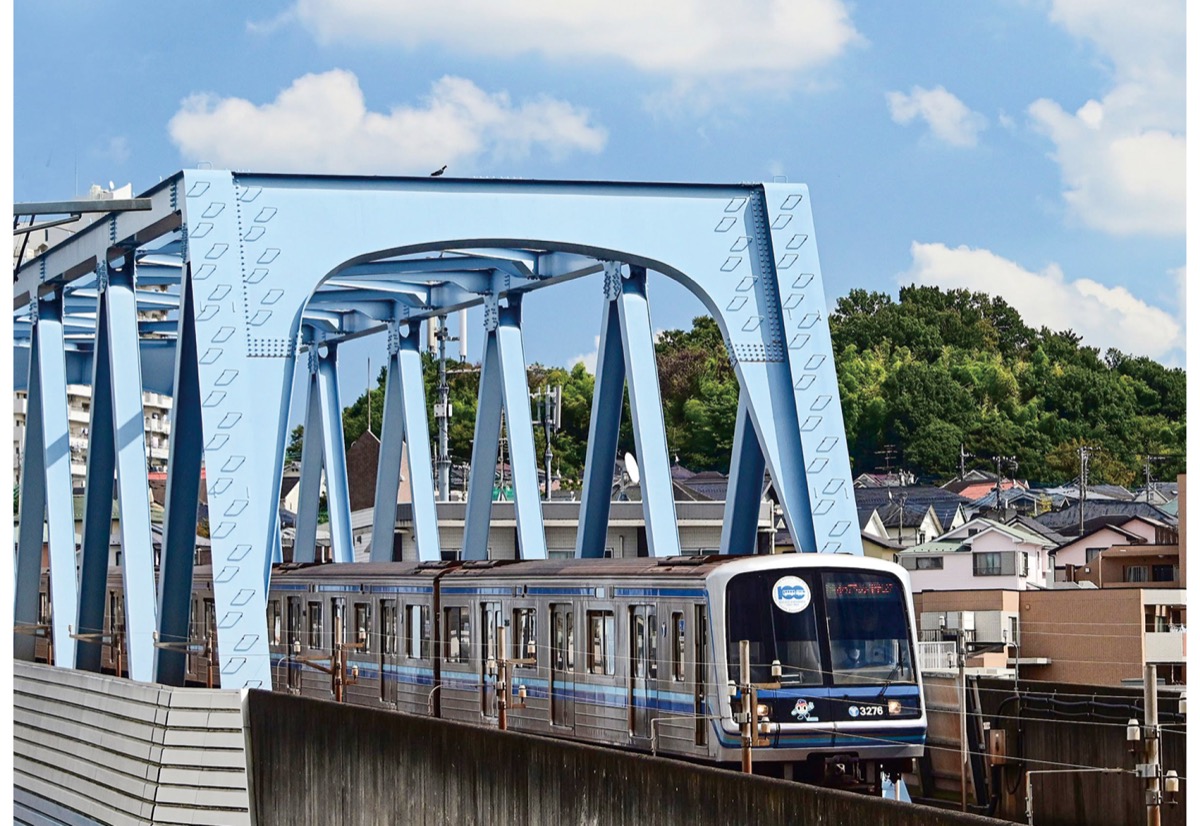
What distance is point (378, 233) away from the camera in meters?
19.0

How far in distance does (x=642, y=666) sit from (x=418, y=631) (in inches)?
199

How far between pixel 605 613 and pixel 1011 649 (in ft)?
71.7

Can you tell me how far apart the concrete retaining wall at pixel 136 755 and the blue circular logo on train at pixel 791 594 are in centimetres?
480

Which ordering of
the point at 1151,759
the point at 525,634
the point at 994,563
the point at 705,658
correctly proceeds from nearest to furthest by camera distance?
the point at 1151,759
the point at 705,658
the point at 525,634
the point at 994,563

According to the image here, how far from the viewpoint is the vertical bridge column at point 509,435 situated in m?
24.8

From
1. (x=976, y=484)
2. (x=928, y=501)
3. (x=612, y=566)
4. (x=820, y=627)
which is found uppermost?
(x=976, y=484)

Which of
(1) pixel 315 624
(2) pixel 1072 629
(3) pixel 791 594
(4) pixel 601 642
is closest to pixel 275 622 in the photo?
(1) pixel 315 624

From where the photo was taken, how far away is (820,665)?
611 inches

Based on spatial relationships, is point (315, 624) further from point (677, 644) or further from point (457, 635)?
point (677, 644)

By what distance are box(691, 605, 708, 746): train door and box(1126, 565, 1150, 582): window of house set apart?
34.9 m

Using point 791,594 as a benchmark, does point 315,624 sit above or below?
below

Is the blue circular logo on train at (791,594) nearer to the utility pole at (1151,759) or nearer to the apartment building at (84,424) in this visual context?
the utility pole at (1151,759)

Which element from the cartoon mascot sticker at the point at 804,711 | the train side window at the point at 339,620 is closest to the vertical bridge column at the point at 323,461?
the train side window at the point at 339,620

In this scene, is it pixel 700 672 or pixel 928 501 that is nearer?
pixel 700 672
